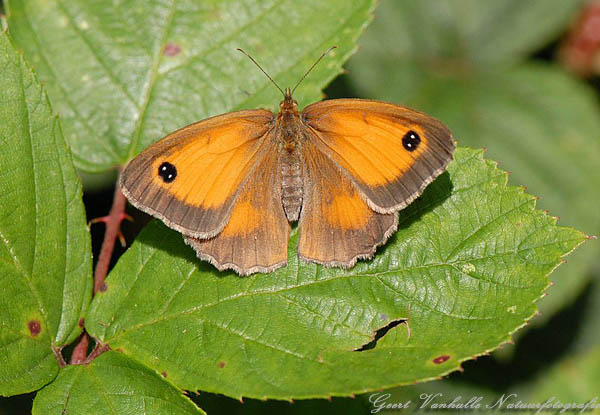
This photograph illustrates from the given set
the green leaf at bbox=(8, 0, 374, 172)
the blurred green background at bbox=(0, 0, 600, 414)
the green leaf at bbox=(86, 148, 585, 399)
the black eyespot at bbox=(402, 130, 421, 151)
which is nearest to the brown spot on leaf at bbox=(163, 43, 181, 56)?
the green leaf at bbox=(8, 0, 374, 172)

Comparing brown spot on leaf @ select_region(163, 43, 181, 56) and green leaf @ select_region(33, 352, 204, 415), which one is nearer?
green leaf @ select_region(33, 352, 204, 415)

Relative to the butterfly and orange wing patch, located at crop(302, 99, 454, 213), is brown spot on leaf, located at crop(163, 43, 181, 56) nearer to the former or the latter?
the butterfly

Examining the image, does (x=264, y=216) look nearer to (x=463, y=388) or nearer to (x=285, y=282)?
(x=285, y=282)

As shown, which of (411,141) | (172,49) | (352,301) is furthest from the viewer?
(172,49)

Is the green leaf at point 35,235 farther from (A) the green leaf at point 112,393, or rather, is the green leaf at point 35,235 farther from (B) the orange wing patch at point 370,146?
(B) the orange wing patch at point 370,146

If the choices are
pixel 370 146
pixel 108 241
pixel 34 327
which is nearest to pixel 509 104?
pixel 370 146

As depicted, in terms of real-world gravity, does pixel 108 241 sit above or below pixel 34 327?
above

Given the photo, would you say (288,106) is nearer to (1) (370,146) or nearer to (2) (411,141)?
(1) (370,146)
